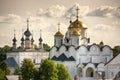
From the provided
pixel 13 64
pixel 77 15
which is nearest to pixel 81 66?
pixel 77 15

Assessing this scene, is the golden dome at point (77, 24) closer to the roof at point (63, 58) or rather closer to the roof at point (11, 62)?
the roof at point (63, 58)

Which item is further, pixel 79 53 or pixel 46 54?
pixel 46 54

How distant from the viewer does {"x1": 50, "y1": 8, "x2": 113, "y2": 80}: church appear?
155 ft

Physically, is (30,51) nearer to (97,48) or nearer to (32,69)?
(97,48)

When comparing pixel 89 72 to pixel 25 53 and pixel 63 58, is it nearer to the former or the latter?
pixel 63 58

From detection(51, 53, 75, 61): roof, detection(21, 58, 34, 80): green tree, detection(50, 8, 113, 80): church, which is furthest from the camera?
detection(51, 53, 75, 61): roof

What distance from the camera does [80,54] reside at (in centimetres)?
4806

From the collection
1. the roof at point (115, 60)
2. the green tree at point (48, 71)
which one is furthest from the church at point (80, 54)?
the green tree at point (48, 71)

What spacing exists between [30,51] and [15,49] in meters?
1.11

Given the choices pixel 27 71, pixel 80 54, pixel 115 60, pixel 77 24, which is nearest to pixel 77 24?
pixel 77 24

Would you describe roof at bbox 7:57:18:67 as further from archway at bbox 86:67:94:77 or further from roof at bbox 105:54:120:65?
roof at bbox 105:54:120:65

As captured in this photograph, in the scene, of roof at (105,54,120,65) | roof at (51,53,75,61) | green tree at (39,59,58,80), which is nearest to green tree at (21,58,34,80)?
green tree at (39,59,58,80)

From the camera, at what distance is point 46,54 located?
2307 inches

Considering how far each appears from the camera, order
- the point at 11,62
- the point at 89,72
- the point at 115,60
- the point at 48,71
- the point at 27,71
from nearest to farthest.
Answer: the point at 48,71 < the point at 27,71 < the point at 115,60 < the point at 89,72 < the point at 11,62
